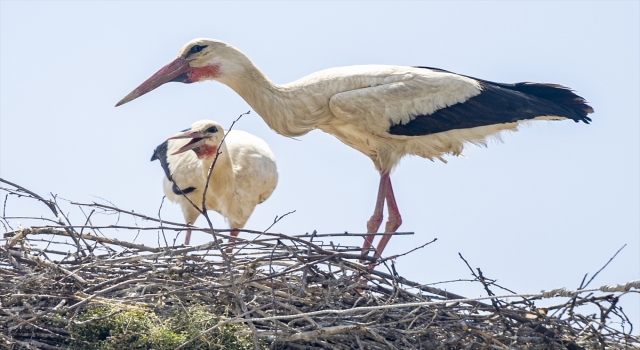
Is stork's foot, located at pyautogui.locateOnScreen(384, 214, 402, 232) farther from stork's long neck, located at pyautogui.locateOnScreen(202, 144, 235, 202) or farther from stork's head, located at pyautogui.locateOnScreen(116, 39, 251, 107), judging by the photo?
stork's long neck, located at pyautogui.locateOnScreen(202, 144, 235, 202)

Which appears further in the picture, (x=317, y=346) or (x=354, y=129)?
(x=354, y=129)

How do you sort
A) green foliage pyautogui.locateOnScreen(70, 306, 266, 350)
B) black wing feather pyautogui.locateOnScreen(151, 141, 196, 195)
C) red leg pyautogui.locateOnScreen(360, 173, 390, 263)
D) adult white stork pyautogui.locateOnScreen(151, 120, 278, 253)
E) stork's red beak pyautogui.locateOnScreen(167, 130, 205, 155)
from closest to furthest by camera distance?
green foliage pyautogui.locateOnScreen(70, 306, 266, 350) < red leg pyautogui.locateOnScreen(360, 173, 390, 263) < stork's red beak pyautogui.locateOnScreen(167, 130, 205, 155) < adult white stork pyautogui.locateOnScreen(151, 120, 278, 253) < black wing feather pyautogui.locateOnScreen(151, 141, 196, 195)

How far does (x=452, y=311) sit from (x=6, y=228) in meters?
2.30

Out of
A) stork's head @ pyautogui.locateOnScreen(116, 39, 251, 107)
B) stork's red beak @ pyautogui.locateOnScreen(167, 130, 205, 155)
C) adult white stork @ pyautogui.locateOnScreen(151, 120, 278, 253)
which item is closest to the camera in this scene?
stork's head @ pyautogui.locateOnScreen(116, 39, 251, 107)

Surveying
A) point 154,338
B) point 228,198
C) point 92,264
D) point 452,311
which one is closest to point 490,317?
point 452,311

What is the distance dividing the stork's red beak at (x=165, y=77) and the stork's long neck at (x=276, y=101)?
9.4 inches

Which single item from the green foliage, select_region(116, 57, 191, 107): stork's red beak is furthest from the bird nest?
select_region(116, 57, 191, 107): stork's red beak

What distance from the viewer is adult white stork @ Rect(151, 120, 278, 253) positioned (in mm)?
8844

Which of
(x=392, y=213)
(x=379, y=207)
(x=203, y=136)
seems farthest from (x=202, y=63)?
(x=392, y=213)

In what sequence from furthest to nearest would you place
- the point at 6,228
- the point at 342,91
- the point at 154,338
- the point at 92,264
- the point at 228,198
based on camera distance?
the point at 228,198
the point at 342,91
the point at 6,228
the point at 92,264
the point at 154,338

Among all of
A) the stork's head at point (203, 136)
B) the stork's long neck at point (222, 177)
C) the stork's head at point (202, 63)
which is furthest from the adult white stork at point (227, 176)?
the stork's head at point (202, 63)

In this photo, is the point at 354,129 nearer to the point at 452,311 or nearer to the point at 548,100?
the point at 548,100

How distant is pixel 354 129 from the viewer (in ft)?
23.2

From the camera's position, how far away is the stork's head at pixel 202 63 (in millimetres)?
7062
